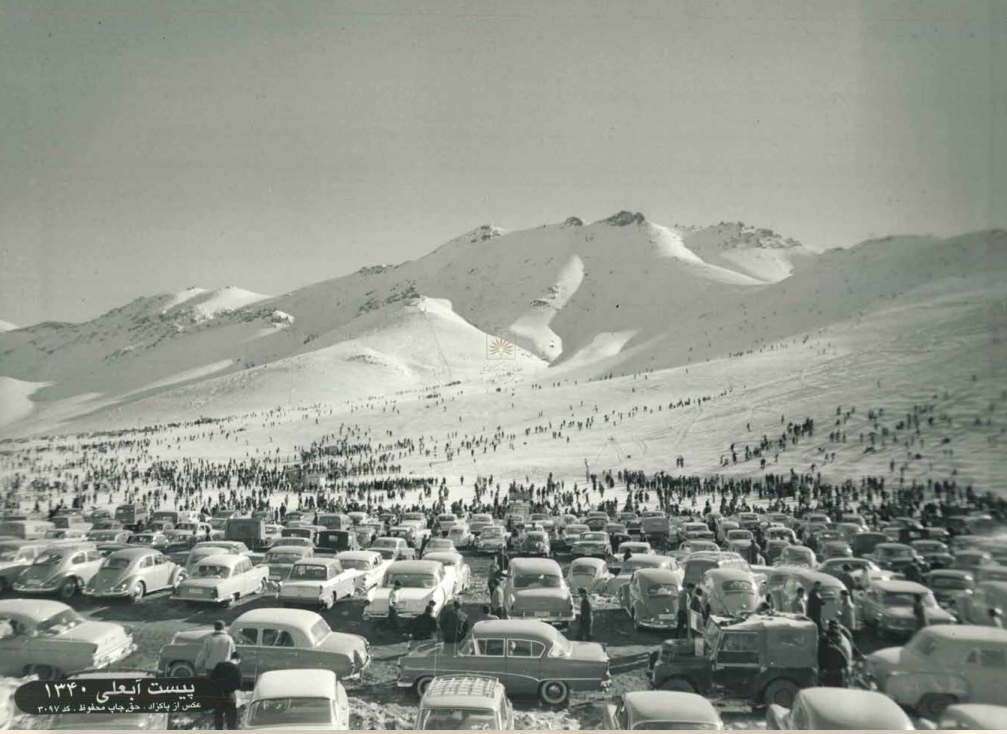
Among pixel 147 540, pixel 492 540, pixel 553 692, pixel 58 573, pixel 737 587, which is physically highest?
pixel 147 540

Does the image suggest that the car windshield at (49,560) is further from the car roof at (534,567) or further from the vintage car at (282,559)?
the car roof at (534,567)

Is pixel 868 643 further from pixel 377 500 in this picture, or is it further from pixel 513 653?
pixel 377 500

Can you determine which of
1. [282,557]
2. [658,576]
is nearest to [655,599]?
[658,576]

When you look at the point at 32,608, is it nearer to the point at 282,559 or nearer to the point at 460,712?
the point at 282,559

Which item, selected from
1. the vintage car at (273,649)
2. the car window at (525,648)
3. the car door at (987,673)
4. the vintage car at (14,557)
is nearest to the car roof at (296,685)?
the vintage car at (273,649)

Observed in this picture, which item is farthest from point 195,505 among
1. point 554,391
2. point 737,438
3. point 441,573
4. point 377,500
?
point 554,391
